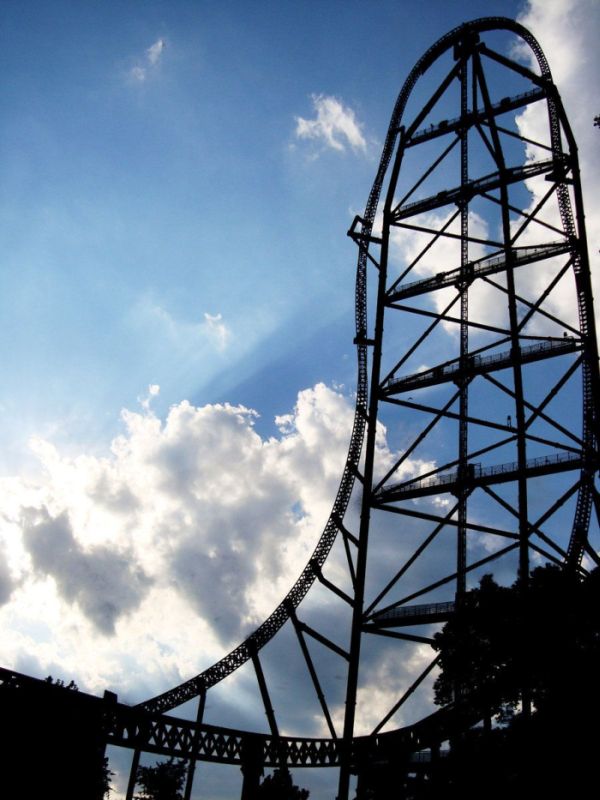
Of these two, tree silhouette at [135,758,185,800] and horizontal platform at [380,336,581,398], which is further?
tree silhouette at [135,758,185,800]

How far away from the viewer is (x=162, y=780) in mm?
34719

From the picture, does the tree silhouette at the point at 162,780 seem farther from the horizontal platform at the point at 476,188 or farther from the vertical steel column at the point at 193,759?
the horizontal platform at the point at 476,188

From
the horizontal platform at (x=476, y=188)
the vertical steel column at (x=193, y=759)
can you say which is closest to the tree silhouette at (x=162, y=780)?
the vertical steel column at (x=193, y=759)

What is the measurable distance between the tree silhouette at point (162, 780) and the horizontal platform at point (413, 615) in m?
18.8

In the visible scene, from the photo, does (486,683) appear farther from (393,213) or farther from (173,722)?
(393,213)

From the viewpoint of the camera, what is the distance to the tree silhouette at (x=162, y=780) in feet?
112

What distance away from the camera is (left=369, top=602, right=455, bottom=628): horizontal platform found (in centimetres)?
2027

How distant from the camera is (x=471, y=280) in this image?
76.6ft

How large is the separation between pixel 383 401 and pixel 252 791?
1212cm

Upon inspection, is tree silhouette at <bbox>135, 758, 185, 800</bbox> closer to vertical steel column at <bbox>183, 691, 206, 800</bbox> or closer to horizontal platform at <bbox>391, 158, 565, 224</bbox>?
vertical steel column at <bbox>183, 691, 206, 800</bbox>

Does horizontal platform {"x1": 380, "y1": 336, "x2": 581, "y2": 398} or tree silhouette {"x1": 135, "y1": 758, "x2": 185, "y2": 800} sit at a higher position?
horizontal platform {"x1": 380, "y1": 336, "x2": 581, "y2": 398}

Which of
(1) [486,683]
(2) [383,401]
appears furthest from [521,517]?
(2) [383,401]

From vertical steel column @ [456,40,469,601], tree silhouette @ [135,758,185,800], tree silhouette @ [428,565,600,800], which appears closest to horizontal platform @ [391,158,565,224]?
vertical steel column @ [456,40,469,601]

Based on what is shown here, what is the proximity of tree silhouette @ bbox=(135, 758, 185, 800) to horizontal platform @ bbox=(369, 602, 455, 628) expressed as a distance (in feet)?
61.8
